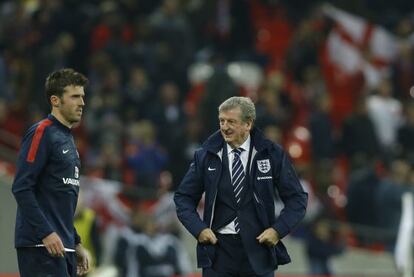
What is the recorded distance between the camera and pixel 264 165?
8805mm

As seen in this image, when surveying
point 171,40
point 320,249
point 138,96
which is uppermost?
point 171,40

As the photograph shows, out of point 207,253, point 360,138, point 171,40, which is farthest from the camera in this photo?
point 171,40

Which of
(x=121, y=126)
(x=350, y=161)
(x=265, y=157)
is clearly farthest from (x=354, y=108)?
(x=265, y=157)

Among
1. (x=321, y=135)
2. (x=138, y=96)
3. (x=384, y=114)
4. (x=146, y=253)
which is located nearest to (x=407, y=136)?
(x=384, y=114)

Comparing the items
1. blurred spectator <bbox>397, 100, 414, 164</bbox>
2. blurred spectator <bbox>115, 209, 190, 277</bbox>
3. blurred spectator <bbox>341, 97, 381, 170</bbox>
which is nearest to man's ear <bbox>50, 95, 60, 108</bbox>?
blurred spectator <bbox>115, 209, 190, 277</bbox>

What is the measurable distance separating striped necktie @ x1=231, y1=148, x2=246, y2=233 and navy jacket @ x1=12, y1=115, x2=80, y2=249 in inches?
45.2

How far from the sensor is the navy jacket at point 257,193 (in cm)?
871

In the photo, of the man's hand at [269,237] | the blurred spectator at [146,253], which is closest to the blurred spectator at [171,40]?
the blurred spectator at [146,253]

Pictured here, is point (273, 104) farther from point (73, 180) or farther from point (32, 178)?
point (32, 178)

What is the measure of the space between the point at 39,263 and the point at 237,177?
5.15 feet

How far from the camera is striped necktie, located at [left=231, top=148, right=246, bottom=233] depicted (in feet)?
28.8

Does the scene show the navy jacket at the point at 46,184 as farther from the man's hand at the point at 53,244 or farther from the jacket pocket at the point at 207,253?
the jacket pocket at the point at 207,253

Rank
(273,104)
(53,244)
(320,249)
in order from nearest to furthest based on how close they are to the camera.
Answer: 1. (53,244)
2. (320,249)
3. (273,104)

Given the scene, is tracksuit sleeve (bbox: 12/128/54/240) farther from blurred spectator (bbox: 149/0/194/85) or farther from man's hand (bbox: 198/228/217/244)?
blurred spectator (bbox: 149/0/194/85)
